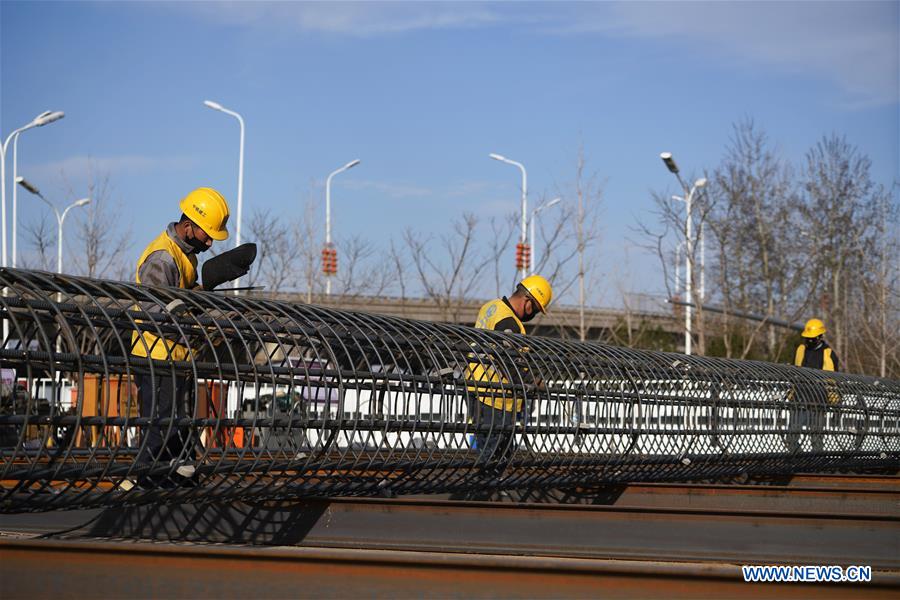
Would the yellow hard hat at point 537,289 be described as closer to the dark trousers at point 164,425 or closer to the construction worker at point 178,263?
the construction worker at point 178,263

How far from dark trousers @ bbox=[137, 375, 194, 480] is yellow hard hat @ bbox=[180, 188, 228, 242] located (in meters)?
1.32

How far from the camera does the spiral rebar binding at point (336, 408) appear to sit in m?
5.51

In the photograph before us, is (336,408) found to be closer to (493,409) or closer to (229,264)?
(493,409)

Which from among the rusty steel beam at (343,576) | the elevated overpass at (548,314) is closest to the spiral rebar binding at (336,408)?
the rusty steel beam at (343,576)

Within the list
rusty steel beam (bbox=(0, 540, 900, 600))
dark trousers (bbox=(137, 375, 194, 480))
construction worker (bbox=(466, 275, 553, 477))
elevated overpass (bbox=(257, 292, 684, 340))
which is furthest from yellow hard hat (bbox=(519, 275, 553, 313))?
elevated overpass (bbox=(257, 292, 684, 340))

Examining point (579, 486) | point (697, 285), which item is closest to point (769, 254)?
point (697, 285)

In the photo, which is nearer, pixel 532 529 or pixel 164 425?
pixel 164 425

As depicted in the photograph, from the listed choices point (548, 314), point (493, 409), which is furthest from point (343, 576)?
point (548, 314)

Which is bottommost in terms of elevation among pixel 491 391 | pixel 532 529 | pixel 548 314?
pixel 532 529

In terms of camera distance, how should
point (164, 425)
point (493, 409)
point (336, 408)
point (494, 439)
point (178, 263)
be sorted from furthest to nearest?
point (336, 408) → point (494, 439) → point (493, 409) → point (178, 263) → point (164, 425)

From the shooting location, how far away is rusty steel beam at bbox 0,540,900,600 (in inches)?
177

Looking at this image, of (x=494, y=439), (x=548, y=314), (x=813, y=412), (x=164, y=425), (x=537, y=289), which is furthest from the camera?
(x=548, y=314)

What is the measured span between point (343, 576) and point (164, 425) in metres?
1.44

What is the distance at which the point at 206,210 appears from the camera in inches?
313
